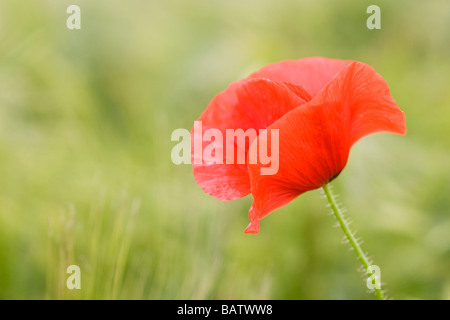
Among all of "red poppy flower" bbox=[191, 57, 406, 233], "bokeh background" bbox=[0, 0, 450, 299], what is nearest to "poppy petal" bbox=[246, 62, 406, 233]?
"red poppy flower" bbox=[191, 57, 406, 233]

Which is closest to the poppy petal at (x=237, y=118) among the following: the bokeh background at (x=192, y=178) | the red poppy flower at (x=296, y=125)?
the red poppy flower at (x=296, y=125)

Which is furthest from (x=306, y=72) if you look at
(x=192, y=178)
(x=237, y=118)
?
(x=192, y=178)

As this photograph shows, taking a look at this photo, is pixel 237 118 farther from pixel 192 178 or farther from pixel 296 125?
pixel 192 178

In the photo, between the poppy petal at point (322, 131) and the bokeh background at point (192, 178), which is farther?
the bokeh background at point (192, 178)

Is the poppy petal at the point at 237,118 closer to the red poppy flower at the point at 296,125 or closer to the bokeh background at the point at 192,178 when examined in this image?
the red poppy flower at the point at 296,125

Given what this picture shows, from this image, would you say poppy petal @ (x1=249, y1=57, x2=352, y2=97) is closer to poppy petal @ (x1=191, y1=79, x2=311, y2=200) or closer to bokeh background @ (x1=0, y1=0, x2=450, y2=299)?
poppy petal @ (x1=191, y1=79, x2=311, y2=200)
